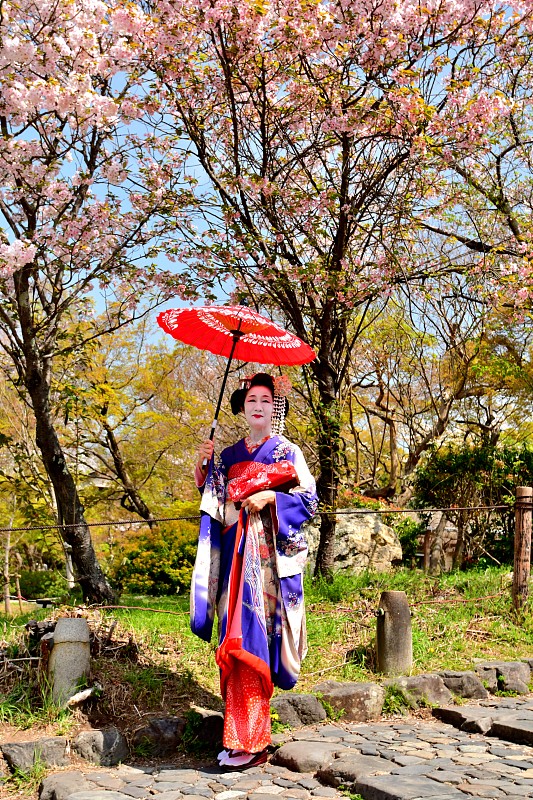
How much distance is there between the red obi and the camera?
4.12 m

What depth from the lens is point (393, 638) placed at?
192 inches

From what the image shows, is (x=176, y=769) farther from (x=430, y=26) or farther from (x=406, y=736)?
(x=430, y=26)

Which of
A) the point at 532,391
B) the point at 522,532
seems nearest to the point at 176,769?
the point at 522,532

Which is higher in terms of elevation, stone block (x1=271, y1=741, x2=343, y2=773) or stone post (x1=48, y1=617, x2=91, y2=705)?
stone post (x1=48, y1=617, x2=91, y2=705)

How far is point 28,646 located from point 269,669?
5.06ft

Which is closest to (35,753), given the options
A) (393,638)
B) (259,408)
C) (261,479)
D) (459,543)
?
(261,479)

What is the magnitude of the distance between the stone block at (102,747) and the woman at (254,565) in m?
0.53

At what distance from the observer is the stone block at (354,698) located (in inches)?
174

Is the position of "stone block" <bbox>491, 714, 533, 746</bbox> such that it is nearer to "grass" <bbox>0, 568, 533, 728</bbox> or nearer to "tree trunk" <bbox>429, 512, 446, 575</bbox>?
"grass" <bbox>0, 568, 533, 728</bbox>

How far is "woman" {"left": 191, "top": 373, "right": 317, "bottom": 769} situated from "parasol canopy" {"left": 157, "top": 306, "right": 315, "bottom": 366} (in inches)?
7.1

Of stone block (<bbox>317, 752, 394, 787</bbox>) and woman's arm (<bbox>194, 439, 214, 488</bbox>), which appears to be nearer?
stone block (<bbox>317, 752, 394, 787</bbox>)

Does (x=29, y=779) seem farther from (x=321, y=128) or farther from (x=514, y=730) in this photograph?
(x=321, y=128)

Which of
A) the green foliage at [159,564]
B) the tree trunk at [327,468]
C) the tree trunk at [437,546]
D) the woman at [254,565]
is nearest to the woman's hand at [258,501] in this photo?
the woman at [254,565]

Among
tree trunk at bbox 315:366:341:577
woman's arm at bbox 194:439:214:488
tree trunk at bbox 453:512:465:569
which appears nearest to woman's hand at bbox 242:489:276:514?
woman's arm at bbox 194:439:214:488
